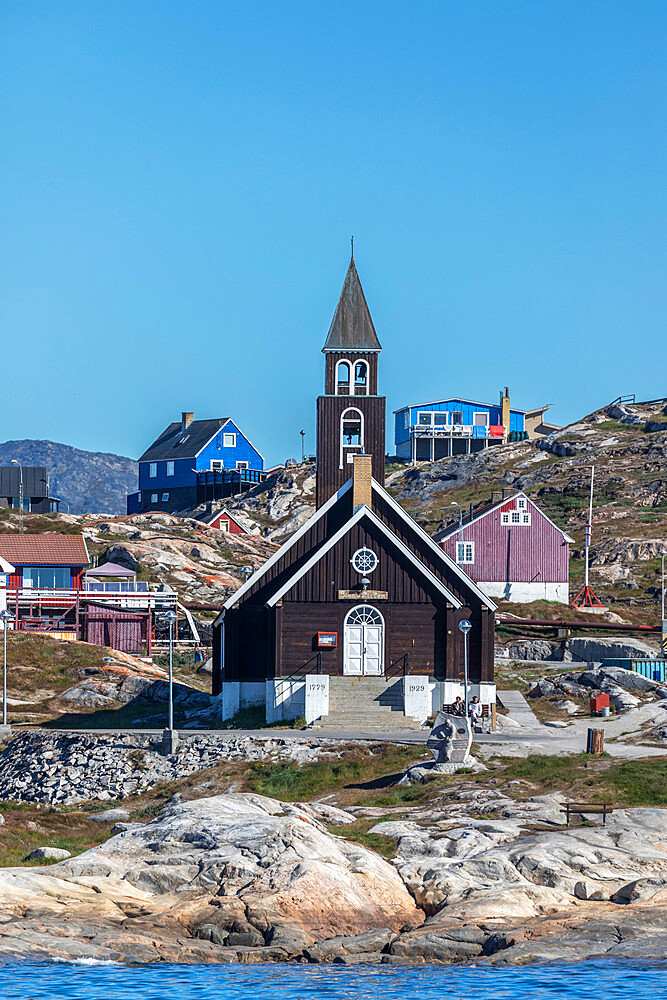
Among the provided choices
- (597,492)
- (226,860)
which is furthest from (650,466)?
(226,860)

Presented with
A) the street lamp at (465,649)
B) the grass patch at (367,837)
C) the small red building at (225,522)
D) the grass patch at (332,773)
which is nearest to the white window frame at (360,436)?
the street lamp at (465,649)

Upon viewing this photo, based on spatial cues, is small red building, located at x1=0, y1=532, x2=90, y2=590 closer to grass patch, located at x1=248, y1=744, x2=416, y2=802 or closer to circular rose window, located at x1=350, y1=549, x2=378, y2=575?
circular rose window, located at x1=350, y1=549, x2=378, y2=575

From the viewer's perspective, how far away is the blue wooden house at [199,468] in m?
133

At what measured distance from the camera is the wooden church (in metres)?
44.6

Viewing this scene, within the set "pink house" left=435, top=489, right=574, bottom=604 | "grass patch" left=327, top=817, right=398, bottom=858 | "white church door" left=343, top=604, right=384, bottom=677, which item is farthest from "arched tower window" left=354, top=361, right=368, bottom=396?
"pink house" left=435, top=489, right=574, bottom=604

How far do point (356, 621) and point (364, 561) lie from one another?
2.12 meters

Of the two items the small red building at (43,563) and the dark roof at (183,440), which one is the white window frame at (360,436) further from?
the dark roof at (183,440)

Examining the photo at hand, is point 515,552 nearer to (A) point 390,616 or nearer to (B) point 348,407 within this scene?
(B) point 348,407

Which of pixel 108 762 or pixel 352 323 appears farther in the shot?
pixel 352 323

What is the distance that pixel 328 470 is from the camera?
49062 mm

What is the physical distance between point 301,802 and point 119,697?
60.7ft

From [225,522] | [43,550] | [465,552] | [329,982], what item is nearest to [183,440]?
[225,522]

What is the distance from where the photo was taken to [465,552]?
3275 inches

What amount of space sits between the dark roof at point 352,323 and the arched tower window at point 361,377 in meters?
0.62
